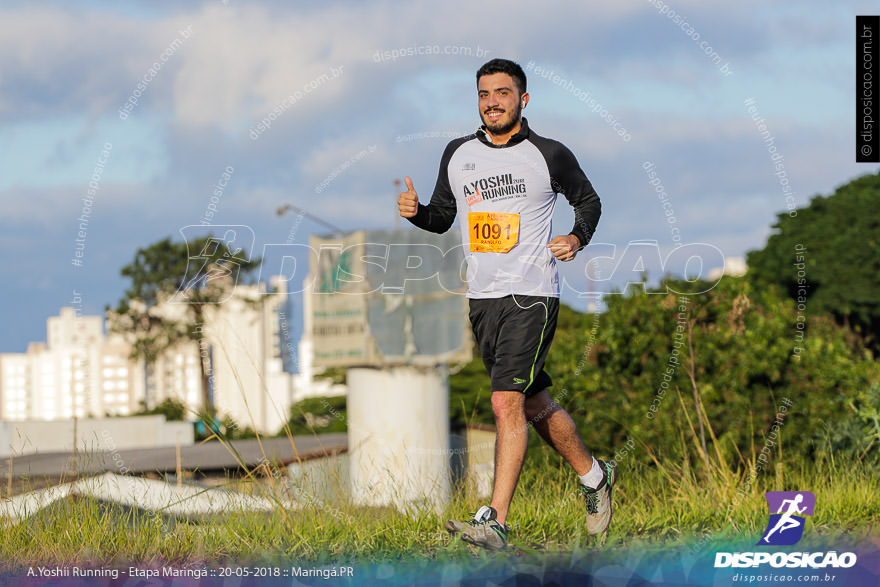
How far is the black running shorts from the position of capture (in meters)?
4.91

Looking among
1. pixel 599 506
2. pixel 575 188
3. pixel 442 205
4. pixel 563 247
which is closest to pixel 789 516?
pixel 599 506

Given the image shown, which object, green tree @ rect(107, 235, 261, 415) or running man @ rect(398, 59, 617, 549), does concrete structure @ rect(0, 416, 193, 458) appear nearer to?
green tree @ rect(107, 235, 261, 415)

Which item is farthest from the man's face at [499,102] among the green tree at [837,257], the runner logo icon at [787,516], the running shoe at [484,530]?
the green tree at [837,257]

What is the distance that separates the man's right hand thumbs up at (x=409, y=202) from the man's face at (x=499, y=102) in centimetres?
50

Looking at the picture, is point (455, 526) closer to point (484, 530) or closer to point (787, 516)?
point (484, 530)

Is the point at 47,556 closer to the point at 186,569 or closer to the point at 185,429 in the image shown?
the point at 186,569

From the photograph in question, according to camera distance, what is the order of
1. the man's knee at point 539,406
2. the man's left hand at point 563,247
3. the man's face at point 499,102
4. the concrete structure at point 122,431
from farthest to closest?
the concrete structure at point 122,431 < the man's knee at point 539,406 < the man's face at point 499,102 < the man's left hand at point 563,247

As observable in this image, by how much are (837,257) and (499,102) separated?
30914 millimetres

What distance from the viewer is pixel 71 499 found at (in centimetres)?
556

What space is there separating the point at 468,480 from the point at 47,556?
2329 millimetres

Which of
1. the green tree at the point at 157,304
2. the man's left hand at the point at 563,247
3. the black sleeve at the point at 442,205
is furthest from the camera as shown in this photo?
the green tree at the point at 157,304

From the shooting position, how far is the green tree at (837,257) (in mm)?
32000

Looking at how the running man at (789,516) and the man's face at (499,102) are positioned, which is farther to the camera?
the running man at (789,516)

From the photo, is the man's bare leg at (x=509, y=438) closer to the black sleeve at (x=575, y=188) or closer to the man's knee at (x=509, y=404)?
the man's knee at (x=509, y=404)
